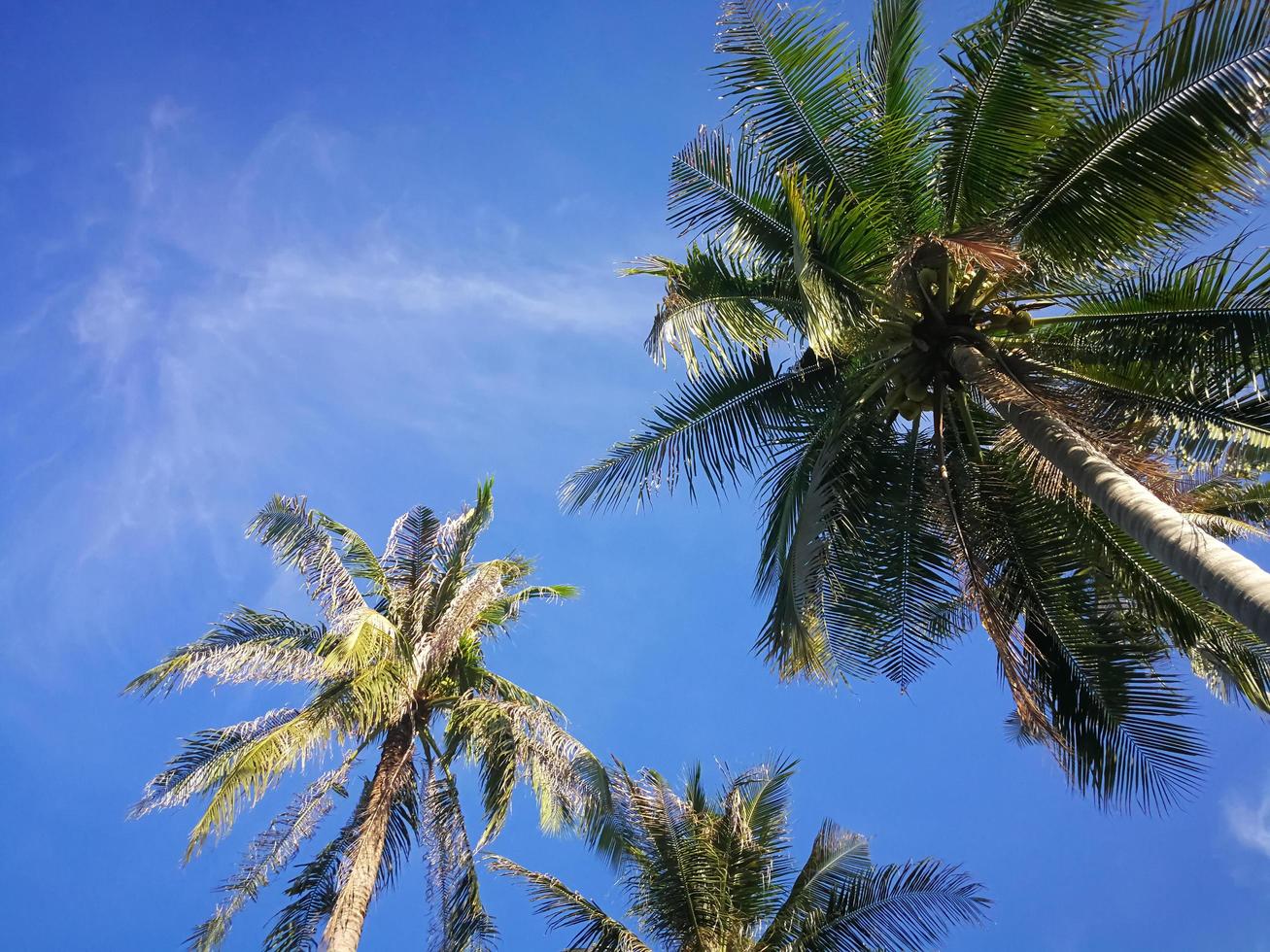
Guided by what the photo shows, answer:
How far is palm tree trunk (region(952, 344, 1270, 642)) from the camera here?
19.5ft

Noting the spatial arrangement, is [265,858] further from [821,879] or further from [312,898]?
[821,879]

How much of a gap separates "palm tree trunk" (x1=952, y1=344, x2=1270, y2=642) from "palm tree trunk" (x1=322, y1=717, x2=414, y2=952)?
879 cm

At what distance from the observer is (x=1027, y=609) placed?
399 inches

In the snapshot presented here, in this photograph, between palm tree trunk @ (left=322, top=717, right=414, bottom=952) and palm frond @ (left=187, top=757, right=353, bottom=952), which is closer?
palm tree trunk @ (left=322, top=717, right=414, bottom=952)

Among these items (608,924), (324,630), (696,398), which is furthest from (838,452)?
(324,630)

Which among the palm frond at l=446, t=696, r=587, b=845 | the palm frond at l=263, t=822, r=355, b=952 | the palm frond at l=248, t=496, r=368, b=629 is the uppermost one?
the palm frond at l=248, t=496, r=368, b=629

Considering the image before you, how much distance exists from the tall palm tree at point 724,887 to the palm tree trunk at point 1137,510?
630 centimetres

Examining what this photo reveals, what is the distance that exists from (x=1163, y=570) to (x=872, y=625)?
3037mm

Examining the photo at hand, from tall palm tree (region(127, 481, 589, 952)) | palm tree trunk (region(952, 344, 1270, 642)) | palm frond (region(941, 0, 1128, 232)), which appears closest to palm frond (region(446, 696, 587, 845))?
tall palm tree (region(127, 481, 589, 952))

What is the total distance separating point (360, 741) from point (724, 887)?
18.4ft

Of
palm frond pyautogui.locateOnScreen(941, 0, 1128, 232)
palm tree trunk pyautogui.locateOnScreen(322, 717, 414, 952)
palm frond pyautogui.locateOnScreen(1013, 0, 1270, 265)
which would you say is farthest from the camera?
palm tree trunk pyautogui.locateOnScreen(322, 717, 414, 952)

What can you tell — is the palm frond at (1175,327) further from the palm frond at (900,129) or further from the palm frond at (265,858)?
the palm frond at (265,858)

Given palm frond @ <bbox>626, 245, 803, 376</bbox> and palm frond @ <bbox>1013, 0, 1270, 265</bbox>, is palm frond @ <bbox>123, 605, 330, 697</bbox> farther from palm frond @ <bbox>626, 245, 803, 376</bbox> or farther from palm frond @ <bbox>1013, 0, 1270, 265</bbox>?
palm frond @ <bbox>1013, 0, 1270, 265</bbox>

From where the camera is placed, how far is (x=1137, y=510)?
699 centimetres
